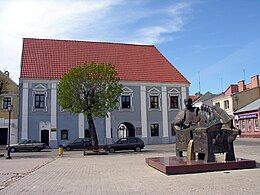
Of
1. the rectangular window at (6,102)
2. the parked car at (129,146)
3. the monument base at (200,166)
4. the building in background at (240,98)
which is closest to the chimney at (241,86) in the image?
the building in background at (240,98)

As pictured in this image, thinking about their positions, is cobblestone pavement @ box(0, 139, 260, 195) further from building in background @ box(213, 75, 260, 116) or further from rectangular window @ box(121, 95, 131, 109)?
building in background @ box(213, 75, 260, 116)

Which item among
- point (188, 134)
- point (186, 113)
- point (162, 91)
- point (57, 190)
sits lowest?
point (57, 190)

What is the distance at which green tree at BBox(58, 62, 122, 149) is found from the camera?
29.8 meters

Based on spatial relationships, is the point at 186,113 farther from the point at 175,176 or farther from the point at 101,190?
the point at 101,190

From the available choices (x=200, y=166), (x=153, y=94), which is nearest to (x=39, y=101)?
(x=153, y=94)

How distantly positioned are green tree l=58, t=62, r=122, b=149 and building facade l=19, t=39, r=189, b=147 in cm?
989

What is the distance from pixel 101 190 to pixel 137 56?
38616mm

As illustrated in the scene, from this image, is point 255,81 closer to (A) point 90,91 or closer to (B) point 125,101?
(B) point 125,101

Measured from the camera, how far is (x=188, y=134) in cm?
1612

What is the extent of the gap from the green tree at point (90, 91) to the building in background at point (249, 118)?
93.4 feet

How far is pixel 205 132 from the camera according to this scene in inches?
566

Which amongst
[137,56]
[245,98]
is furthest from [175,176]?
[245,98]

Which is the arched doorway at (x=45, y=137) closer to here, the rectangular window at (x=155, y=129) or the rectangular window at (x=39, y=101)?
the rectangular window at (x=39, y=101)

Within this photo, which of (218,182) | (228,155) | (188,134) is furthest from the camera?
(188,134)
